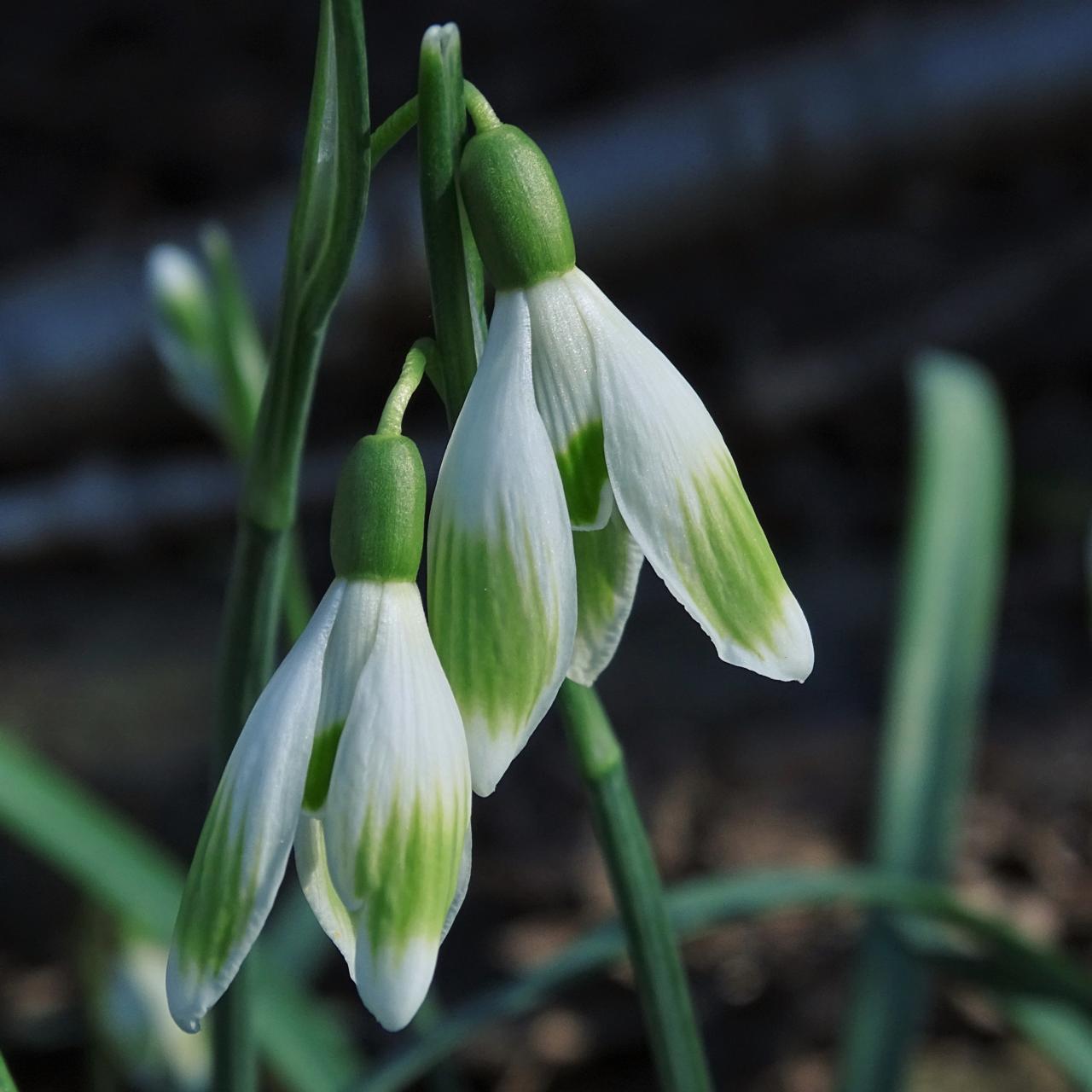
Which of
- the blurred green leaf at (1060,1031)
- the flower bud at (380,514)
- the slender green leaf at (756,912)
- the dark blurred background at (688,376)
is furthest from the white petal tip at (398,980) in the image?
the dark blurred background at (688,376)

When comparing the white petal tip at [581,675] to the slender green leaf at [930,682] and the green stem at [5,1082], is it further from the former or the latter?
the slender green leaf at [930,682]

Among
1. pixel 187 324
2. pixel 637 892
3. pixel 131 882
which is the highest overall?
pixel 187 324

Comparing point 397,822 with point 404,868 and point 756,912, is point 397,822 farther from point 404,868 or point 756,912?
point 756,912

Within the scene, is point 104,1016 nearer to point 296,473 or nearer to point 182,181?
point 296,473

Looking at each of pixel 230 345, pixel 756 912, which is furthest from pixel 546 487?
pixel 756 912

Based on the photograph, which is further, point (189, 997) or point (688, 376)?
point (688, 376)

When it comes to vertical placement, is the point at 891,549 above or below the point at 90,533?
below

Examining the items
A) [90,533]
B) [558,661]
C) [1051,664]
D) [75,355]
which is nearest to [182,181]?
[75,355]
